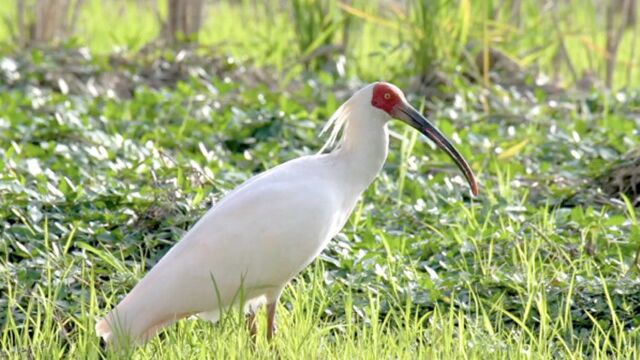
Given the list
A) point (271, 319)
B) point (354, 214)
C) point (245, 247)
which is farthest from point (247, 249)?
point (354, 214)

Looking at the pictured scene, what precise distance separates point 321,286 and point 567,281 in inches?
34.4

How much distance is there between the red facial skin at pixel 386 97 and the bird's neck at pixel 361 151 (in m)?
0.05

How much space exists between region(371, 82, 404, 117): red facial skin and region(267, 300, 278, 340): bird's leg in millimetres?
727

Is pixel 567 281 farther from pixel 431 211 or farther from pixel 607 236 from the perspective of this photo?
pixel 431 211

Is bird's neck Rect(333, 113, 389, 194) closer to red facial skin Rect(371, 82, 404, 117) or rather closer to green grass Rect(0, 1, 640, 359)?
red facial skin Rect(371, 82, 404, 117)

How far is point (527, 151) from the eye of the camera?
24.3 ft

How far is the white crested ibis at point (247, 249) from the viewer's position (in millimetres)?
4438

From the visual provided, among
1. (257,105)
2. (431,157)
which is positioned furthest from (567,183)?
(257,105)

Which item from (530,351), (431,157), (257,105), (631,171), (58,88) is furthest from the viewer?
(58,88)

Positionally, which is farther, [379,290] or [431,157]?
[431,157]

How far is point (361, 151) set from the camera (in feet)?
15.4

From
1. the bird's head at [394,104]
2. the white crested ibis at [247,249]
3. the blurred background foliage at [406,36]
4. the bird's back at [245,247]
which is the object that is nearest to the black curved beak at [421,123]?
the bird's head at [394,104]

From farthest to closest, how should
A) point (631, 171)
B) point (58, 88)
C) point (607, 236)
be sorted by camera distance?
point (58, 88)
point (631, 171)
point (607, 236)

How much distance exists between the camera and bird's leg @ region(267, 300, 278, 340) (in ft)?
15.2
